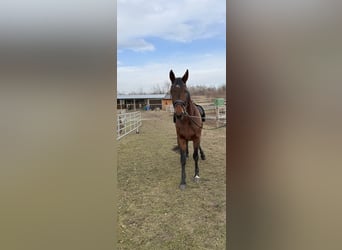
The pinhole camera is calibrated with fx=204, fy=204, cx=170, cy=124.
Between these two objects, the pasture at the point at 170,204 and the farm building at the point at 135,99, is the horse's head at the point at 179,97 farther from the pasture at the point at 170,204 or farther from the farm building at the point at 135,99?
the pasture at the point at 170,204

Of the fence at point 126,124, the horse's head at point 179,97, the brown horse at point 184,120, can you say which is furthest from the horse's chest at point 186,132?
the fence at point 126,124

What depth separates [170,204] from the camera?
5.71 feet

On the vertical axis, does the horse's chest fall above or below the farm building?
below

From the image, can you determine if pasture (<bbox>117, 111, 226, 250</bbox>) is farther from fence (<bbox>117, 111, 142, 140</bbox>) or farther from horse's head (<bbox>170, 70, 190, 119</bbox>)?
fence (<bbox>117, 111, 142, 140</bbox>)

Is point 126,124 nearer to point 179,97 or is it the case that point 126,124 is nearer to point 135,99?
point 179,97

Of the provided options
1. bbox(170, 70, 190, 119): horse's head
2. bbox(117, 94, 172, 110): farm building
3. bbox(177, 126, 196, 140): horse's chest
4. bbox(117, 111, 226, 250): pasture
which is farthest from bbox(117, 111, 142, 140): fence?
bbox(170, 70, 190, 119): horse's head

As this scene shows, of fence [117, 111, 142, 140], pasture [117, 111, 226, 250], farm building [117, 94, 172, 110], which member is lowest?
pasture [117, 111, 226, 250]

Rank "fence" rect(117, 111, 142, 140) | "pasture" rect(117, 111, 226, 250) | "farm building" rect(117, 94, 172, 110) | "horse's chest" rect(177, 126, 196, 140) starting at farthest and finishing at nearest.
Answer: "fence" rect(117, 111, 142, 140) → "horse's chest" rect(177, 126, 196, 140) → "pasture" rect(117, 111, 226, 250) → "farm building" rect(117, 94, 172, 110)

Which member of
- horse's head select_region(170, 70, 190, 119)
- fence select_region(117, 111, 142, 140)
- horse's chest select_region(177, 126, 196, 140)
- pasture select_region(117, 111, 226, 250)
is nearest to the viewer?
pasture select_region(117, 111, 226, 250)

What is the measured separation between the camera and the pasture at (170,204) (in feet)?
4.01

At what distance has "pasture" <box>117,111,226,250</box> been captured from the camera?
1.22m
